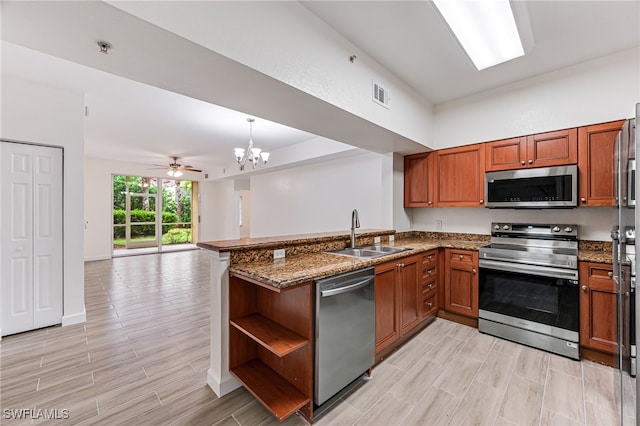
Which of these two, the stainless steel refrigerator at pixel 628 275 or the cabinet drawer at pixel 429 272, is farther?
the cabinet drawer at pixel 429 272

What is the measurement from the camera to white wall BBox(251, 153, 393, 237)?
15.2 ft

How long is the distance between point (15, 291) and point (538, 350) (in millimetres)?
5287

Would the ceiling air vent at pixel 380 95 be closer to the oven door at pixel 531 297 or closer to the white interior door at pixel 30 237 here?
the oven door at pixel 531 297

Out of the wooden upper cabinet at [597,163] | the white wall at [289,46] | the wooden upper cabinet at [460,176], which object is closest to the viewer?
the white wall at [289,46]

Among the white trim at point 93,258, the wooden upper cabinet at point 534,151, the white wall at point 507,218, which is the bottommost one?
the white trim at point 93,258

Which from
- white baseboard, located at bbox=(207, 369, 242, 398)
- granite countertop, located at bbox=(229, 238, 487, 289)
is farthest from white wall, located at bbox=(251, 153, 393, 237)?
white baseboard, located at bbox=(207, 369, 242, 398)

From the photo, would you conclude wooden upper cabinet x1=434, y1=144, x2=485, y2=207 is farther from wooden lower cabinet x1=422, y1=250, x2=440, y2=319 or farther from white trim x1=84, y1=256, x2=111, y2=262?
white trim x1=84, y1=256, x2=111, y2=262

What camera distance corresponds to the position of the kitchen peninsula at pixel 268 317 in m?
1.67

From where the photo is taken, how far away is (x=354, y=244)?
2.91 meters

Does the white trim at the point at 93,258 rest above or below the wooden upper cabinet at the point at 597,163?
below

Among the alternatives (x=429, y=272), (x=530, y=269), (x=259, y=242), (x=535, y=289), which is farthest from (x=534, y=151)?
(x=259, y=242)

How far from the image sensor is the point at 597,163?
2.54 m

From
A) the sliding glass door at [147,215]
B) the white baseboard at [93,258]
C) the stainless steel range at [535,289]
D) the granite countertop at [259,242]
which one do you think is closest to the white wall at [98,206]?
the white baseboard at [93,258]

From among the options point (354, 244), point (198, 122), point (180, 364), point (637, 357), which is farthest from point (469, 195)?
point (198, 122)
